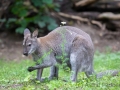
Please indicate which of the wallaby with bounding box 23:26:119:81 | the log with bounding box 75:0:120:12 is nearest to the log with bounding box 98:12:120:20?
the log with bounding box 75:0:120:12

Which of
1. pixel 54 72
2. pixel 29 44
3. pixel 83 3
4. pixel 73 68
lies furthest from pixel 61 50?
pixel 83 3

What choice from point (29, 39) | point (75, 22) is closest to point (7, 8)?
point (75, 22)

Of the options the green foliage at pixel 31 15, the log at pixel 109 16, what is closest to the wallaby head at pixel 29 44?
the green foliage at pixel 31 15

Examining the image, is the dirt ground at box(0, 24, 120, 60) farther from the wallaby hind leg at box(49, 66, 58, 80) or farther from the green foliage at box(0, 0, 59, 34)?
the wallaby hind leg at box(49, 66, 58, 80)

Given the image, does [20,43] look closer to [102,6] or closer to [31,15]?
[31,15]

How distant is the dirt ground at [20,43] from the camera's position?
13.1m

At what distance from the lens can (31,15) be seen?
45.8 ft

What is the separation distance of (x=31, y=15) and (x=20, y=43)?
1.15m

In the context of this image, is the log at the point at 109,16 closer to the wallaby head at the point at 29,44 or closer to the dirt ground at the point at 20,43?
the dirt ground at the point at 20,43

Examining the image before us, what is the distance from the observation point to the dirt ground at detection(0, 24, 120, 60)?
13.1 meters

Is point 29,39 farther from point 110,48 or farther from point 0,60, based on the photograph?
point 110,48

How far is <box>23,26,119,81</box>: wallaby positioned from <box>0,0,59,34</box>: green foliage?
569 centimetres

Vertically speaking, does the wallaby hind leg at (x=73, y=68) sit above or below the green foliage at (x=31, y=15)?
below

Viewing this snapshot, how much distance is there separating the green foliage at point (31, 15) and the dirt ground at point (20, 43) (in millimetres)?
582
